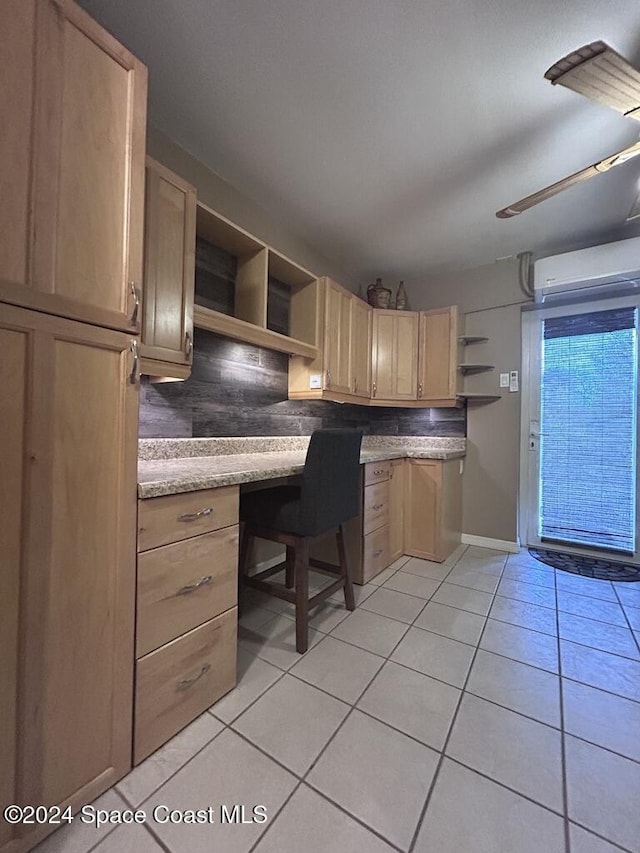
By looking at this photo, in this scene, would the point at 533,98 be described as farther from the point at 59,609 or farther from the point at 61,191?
the point at 59,609

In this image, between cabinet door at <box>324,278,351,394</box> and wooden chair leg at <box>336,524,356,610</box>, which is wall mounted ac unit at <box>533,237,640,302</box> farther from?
wooden chair leg at <box>336,524,356,610</box>

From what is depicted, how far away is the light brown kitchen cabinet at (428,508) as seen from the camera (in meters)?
2.71

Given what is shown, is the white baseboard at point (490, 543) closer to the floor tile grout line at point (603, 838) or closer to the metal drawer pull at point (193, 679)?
the floor tile grout line at point (603, 838)

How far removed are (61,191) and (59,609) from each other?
1.04 meters

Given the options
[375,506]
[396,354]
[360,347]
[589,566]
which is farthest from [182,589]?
[589,566]

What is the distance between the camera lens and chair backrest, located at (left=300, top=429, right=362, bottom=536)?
5.20 ft

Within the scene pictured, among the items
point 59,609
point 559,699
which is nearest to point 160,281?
point 59,609

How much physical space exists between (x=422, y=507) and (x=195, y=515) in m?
2.07

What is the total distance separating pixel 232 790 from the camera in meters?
0.98

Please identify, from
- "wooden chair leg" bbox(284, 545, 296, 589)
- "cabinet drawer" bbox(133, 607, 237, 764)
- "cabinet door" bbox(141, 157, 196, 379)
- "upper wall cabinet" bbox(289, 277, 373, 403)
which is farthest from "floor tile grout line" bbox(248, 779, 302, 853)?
"upper wall cabinet" bbox(289, 277, 373, 403)

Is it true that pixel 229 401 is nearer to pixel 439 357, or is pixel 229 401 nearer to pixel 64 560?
pixel 64 560

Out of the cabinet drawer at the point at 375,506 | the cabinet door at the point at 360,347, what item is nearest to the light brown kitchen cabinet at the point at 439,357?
the cabinet door at the point at 360,347

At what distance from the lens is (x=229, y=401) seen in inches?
84.4

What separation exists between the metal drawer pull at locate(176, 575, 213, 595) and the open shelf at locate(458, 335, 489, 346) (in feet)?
9.22
